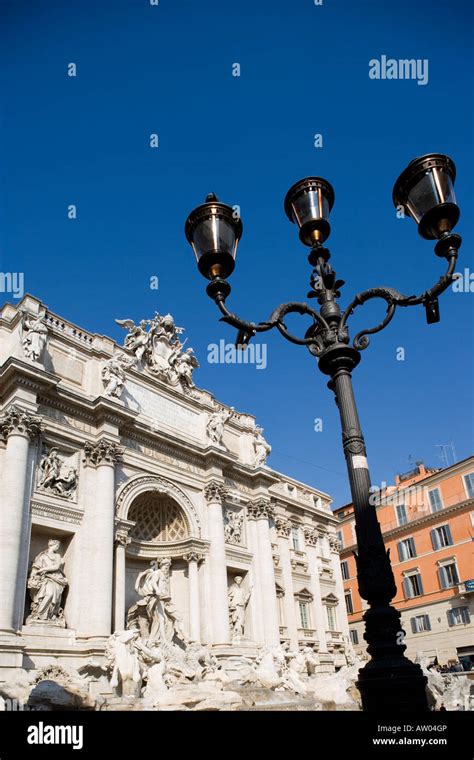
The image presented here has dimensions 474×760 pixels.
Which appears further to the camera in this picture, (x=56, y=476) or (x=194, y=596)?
(x=194, y=596)

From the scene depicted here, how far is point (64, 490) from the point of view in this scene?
1831cm

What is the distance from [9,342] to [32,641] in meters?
9.89

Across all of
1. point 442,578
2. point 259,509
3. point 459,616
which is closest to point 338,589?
point 442,578

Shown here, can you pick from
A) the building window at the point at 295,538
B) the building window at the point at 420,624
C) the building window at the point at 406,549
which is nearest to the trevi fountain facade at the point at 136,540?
the building window at the point at 295,538

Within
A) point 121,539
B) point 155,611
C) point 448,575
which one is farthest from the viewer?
point 448,575

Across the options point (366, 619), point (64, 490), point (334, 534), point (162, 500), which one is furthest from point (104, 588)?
point (334, 534)

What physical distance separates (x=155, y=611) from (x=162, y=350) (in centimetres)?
1150

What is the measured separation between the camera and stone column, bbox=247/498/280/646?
78.7 ft

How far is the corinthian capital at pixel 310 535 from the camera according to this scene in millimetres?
32156

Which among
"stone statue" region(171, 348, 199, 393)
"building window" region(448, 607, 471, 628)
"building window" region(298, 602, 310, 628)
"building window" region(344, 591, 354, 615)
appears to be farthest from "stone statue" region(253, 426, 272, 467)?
"building window" region(344, 591, 354, 615)

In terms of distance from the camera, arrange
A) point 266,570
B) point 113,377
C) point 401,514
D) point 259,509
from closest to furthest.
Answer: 1. point 113,377
2. point 266,570
3. point 259,509
4. point 401,514

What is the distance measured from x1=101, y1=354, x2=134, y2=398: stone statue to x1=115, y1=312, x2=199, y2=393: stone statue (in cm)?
213

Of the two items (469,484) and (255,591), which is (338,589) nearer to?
(255,591)

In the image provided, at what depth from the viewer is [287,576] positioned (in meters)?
28.9
